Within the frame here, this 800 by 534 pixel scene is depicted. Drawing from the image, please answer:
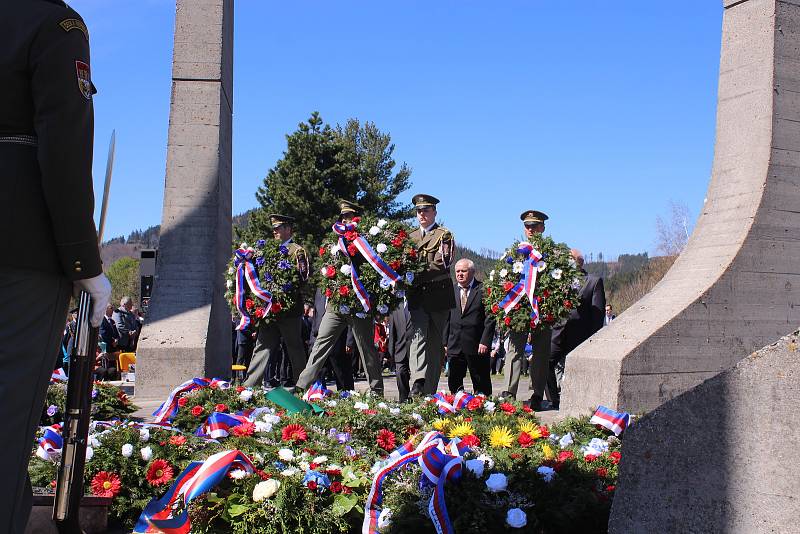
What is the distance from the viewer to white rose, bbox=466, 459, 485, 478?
13.7ft

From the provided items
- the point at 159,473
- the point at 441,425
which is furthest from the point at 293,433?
the point at 441,425

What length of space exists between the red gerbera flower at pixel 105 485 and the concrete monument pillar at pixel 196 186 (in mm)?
6425

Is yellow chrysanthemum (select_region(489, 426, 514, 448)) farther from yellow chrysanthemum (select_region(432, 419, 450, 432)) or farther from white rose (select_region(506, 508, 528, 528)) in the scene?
white rose (select_region(506, 508, 528, 528))

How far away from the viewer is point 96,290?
9.89ft

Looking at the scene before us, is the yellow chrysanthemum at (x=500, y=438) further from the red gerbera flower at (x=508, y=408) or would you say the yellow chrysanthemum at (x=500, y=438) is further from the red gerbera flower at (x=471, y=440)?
A: the red gerbera flower at (x=508, y=408)

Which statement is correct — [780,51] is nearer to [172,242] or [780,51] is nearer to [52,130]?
[52,130]

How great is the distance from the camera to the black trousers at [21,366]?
2.70 metres

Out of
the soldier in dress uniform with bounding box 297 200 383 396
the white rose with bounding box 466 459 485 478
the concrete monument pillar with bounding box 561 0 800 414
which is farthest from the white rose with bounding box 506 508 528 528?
the soldier in dress uniform with bounding box 297 200 383 396

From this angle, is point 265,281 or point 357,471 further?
point 265,281

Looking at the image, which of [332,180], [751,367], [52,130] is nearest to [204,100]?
[52,130]

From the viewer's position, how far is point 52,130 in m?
2.79

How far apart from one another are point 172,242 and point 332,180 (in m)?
32.3

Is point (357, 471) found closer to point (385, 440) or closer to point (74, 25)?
point (385, 440)

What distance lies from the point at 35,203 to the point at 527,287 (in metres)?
7.06
